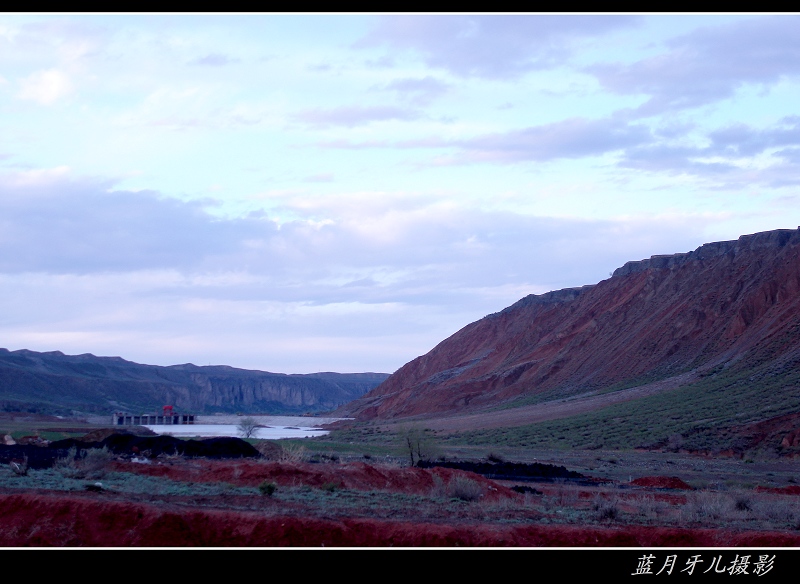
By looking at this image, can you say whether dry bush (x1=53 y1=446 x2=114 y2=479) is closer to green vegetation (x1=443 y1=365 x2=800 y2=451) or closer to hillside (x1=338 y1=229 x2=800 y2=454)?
green vegetation (x1=443 y1=365 x2=800 y2=451)

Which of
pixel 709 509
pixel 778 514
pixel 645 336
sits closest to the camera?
pixel 778 514

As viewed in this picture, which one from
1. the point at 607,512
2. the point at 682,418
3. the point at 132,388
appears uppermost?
the point at 132,388

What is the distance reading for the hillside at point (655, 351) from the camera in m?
52.6

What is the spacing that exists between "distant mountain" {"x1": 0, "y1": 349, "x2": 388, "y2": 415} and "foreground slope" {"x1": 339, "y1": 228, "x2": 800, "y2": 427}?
43.7 metres

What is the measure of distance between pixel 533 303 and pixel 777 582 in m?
99.5

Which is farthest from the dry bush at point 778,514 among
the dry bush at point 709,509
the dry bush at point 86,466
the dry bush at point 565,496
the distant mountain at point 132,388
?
the distant mountain at point 132,388

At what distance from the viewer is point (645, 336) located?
7612 cm

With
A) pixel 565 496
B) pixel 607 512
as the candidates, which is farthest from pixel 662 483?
pixel 607 512

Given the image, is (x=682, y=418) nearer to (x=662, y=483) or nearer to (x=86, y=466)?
(x=662, y=483)

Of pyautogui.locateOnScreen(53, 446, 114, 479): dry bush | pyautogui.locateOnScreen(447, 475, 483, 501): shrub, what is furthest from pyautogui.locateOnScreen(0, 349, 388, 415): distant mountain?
pyautogui.locateOnScreen(447, 475, 483, 501): shrub

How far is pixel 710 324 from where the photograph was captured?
7069 centimetres

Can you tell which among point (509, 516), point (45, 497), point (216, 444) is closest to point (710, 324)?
point (216, 444)

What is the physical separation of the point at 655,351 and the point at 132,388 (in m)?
98.3

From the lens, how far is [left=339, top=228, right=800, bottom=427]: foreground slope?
6231cm
